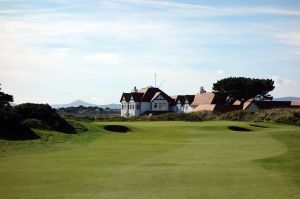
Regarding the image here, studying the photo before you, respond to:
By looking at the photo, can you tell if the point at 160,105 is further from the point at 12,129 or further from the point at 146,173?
the point at 146,173

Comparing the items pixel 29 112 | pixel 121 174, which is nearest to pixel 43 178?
pixel 121 174

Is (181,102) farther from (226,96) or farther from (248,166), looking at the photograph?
(248,166)

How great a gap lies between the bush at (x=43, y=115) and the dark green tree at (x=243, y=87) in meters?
80.0

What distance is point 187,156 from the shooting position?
2255 centimetres

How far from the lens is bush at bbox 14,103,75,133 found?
39250mm

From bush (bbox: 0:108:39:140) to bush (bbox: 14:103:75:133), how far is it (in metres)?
6.86

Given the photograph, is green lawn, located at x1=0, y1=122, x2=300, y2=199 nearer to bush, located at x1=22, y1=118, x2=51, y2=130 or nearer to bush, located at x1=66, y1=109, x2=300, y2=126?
bush, located at x1=22, y1=118, x2=51, y2=130

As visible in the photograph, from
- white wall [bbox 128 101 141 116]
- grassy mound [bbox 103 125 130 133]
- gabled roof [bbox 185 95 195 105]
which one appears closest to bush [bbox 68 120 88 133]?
grassy mound [bbox 103 125 130 133]

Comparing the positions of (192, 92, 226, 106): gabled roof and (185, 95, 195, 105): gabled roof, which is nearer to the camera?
(192, 92, 226, 106): gabled roof

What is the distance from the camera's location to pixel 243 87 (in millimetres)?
116812

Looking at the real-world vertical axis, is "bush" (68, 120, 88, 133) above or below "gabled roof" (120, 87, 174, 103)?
below

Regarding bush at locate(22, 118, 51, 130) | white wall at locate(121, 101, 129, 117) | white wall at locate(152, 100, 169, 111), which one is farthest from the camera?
white wall at locate(121, 101, 129, 117)

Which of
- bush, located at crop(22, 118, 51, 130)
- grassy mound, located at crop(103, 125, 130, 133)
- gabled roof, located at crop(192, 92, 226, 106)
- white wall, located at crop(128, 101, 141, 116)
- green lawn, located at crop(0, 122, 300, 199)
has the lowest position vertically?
green lawn, located at crop(0, 122, 300, 199)

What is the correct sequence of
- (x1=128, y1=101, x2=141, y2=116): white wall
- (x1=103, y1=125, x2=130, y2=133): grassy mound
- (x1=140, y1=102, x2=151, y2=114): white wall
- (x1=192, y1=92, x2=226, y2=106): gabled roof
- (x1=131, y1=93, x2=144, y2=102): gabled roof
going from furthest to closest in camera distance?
(x1=140, y1=102, x2=151, y2=114): white wall < (x1=131, y1=93, x2=144, y2=102): gabled roof < (x1=128, y1=101, x2=141, y2=116): white wall < (x1=192, y1=92, x2=226, y2=106): gabled roof < (x1=103, y1=125, x2=130, y2=133): grassy mound
